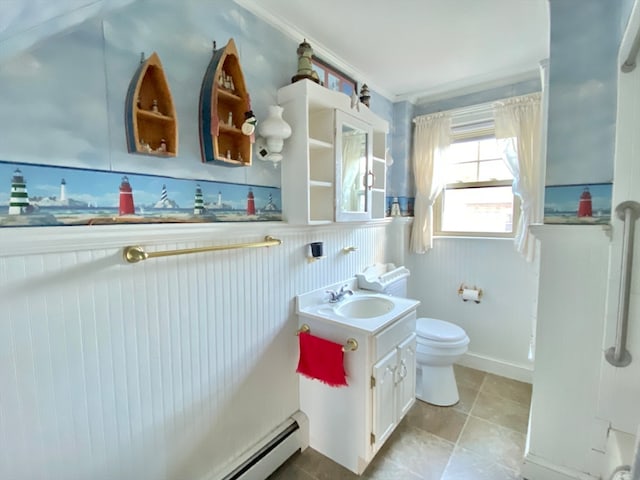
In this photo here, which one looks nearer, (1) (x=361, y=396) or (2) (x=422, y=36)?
(1) (x=361, y=396)

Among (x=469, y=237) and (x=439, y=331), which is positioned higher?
(x=469, y=237)

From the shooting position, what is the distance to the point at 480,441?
169cm

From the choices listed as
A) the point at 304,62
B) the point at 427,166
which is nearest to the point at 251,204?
the point at 304,62

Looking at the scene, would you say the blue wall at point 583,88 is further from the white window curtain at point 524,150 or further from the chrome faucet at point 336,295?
the chrome faucet at point 336,295

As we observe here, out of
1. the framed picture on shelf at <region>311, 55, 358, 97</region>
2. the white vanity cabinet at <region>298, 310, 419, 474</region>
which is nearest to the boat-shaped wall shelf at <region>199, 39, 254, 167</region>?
the framed picture on shelf at <region>311, 55, 358, 97</region>

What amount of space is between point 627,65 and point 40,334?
2.03 m

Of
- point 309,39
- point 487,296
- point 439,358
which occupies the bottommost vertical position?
point 439,358

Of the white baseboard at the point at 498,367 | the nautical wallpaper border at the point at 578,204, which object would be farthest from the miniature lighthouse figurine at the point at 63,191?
the white baseboard at the point at 498,367

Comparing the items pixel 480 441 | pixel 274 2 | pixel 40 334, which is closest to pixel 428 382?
pixel 480 441

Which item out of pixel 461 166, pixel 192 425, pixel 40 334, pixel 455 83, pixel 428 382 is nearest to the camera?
pixel 40 334

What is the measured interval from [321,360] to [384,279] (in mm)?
888

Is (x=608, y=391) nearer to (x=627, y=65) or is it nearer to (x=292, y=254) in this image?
(x=627, y=65)

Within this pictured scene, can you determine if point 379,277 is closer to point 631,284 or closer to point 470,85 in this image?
point 631,284

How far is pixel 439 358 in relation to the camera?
1969 mm
